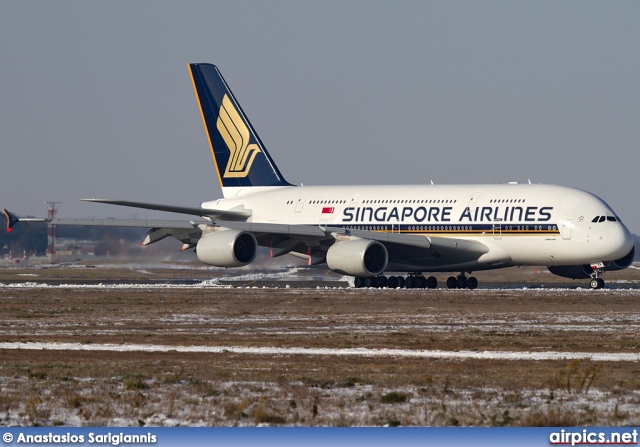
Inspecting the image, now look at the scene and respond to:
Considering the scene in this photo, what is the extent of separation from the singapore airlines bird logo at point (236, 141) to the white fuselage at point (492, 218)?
371 centimetres

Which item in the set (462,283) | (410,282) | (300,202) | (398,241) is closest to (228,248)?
(398,241)

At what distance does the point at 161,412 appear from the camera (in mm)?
12430

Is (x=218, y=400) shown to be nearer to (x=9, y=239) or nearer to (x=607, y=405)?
(x=607, y=405)

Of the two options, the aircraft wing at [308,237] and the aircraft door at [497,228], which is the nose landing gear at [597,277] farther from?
the aircraft wing at [308,237]

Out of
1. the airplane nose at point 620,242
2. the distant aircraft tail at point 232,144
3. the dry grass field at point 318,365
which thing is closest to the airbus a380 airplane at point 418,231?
the airplane nose at point 620,242

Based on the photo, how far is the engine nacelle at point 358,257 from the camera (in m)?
40.0

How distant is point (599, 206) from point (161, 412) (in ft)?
97.2

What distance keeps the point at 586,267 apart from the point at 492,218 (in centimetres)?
432

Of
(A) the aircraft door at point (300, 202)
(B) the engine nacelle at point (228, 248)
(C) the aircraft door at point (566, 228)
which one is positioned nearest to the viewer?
(C) the aircraft door at point (566, 228)

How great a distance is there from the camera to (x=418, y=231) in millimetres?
42625

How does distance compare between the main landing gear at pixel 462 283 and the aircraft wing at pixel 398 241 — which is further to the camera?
the main landing gear at pixel 462 283

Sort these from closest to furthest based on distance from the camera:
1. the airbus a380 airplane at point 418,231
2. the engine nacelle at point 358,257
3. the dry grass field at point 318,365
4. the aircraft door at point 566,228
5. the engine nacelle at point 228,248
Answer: the dry grass field at point 318,365 < the aircraft door at point 566,228 < the airbus a380 airplane at point 418,231 < the engine nacelle at point 358,257 < the engine nacelle at point 228,248

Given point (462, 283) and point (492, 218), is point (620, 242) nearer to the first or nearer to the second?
point (492, 218)

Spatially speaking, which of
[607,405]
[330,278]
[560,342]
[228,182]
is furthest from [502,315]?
[330,278]
